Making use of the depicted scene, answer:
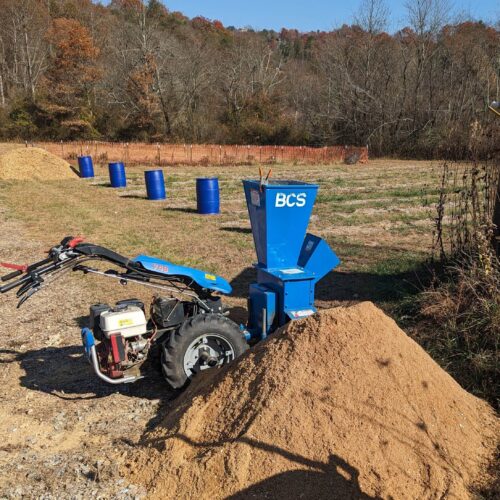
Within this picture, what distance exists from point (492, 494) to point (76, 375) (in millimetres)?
3566

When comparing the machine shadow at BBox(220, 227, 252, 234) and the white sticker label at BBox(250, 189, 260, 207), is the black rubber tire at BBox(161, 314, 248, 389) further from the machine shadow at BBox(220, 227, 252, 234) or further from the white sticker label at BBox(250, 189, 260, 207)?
the machine shadow at BBox(220, 227, 252, 234)

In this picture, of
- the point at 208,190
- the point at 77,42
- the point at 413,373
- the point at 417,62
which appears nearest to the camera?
the point at 413,373

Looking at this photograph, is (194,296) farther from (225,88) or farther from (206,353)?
(225,88)

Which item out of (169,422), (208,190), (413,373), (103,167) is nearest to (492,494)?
(413,373)

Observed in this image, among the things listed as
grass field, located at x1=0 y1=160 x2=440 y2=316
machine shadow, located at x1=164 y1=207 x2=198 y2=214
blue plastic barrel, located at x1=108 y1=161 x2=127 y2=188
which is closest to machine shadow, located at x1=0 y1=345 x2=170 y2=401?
grass field, located at x1=0 y1=160 x2=440 y2=316

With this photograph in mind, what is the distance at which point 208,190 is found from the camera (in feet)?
44.8

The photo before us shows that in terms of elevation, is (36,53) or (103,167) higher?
(36,53)

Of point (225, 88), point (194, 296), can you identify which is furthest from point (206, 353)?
point (225, 88)

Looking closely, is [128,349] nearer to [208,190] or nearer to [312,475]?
[312,475]

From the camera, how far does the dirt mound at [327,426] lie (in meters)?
2.85

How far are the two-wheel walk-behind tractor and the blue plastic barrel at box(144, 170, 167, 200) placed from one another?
1214 cm

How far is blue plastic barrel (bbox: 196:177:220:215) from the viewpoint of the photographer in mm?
13602

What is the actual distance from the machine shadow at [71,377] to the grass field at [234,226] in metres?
2.25

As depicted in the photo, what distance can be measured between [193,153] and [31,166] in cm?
1395
